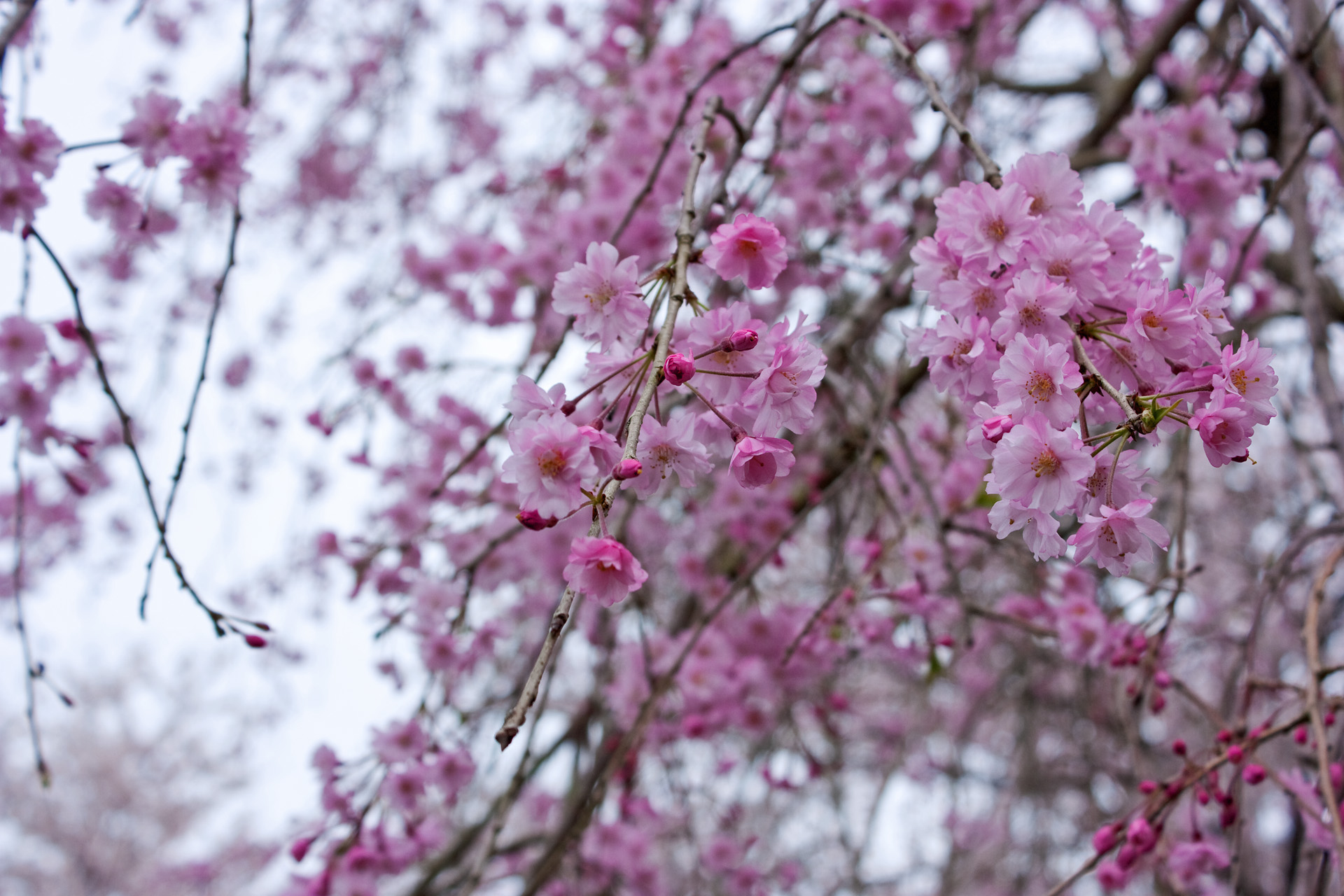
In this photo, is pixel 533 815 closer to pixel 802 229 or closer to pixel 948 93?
pixel 802 229

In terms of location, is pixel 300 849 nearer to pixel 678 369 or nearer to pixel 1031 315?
pixel 678 369

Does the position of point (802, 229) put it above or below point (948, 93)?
below

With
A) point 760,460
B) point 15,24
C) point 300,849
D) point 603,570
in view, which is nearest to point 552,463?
point 603,570

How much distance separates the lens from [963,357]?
905 mm

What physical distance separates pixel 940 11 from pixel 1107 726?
2704 mm

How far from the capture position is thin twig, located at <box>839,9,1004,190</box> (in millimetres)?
996

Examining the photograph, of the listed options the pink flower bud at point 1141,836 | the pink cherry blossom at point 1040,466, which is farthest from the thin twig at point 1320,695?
the pink cherry blossom at point 1040,466

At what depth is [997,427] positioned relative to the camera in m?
0.80

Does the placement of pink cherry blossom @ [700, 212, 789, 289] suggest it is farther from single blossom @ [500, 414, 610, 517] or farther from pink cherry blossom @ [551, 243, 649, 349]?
single blossom @ [500, 414, 610, 517]

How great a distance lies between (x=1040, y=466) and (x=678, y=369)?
36 centimetres

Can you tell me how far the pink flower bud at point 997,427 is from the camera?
796 mm

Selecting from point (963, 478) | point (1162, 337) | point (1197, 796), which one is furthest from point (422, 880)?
point (1162, 337)

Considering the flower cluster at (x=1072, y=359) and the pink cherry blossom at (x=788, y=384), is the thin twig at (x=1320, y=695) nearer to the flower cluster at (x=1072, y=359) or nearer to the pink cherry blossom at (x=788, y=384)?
the flower cluster at (x=1072, y=359)

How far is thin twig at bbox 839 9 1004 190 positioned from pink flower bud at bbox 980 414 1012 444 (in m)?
0.33
